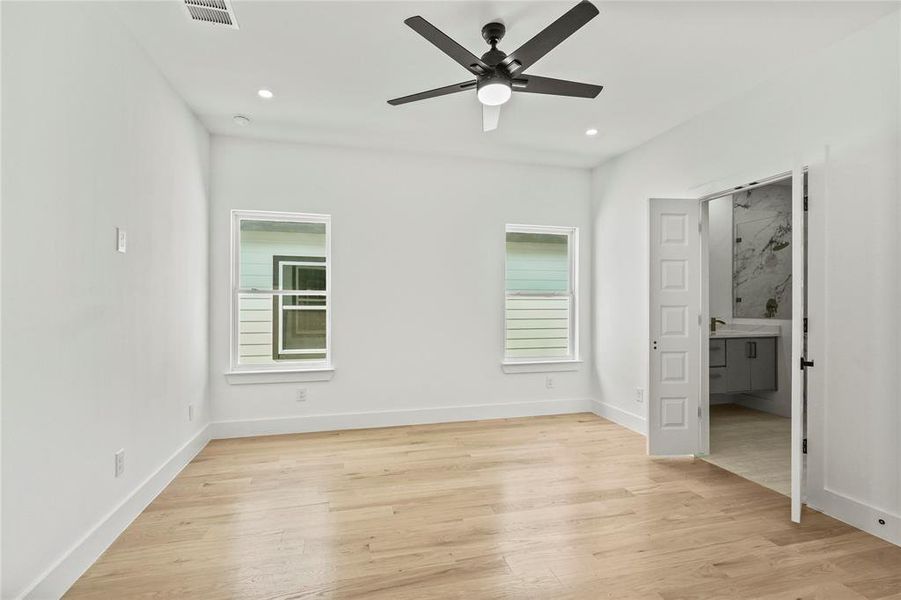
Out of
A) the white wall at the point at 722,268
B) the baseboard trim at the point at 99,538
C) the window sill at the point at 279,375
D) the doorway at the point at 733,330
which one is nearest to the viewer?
the baseboard trim at the point at 99,538

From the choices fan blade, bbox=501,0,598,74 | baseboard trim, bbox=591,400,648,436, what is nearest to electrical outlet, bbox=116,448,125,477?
fan blade, bbox=501,0,598,74

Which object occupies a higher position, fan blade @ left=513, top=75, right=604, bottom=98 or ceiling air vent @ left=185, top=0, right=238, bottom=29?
ceiling air vent @ left=185, top=0, right=238, bottom=29

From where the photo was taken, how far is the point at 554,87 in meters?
2.48

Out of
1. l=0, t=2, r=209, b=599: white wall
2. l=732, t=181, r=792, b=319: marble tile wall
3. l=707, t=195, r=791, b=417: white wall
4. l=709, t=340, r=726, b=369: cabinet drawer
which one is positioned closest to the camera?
l=0, t=2, r=209, b=599: white wall

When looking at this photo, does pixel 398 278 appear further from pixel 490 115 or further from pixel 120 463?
pixel 120 463

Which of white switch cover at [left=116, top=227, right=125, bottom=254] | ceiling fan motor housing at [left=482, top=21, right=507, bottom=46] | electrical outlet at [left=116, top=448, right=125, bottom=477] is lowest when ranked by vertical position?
electrical outlet at [left=116, top=448, right=125, bottom=477]

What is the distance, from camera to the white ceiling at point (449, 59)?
232 centimetres

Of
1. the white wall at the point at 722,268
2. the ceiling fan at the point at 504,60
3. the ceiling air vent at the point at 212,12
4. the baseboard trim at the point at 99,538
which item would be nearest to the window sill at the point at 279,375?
the baseboard trim at the point at 99,538

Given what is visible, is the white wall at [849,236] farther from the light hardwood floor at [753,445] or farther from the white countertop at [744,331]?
the white countertop at [744,331]

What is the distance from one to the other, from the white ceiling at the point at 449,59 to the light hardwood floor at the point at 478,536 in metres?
2.85

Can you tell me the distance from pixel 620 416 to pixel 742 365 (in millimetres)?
1606

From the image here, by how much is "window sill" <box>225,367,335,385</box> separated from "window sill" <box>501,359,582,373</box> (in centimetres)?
192

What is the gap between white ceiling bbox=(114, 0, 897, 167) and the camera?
2.32 m

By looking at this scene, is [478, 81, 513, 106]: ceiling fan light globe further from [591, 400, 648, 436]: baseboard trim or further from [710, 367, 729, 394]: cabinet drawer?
[710, 367, 729, 394]: cabinet drawer
